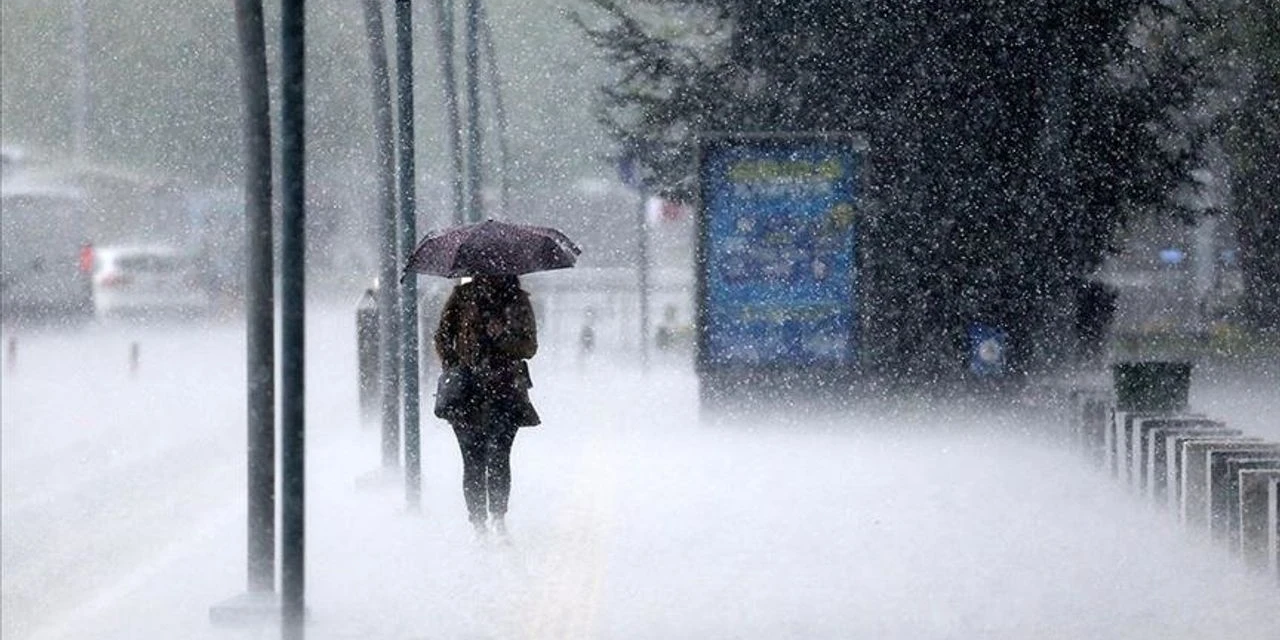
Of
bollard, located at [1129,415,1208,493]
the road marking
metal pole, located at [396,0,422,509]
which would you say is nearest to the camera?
the road marking

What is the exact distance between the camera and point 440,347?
1431 centimetres

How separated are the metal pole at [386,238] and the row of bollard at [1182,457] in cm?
506

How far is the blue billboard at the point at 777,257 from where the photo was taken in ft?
73.7

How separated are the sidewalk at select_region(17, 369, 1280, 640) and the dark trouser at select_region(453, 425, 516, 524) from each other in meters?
0.25

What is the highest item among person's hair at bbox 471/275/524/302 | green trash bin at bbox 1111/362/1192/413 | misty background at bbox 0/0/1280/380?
misty background at bbox 0/0/1280/380

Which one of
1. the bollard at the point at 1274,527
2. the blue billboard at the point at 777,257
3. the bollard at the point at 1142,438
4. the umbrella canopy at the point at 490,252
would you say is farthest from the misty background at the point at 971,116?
the bollard at the point at 1274,527

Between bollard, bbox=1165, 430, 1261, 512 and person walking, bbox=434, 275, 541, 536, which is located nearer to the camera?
person walking, bbox=434, 275, 541, 536

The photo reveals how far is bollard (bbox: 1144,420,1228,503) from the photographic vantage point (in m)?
16.2

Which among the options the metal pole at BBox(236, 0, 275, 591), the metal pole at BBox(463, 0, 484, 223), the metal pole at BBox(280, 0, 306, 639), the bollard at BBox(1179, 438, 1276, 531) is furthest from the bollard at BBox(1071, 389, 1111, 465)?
the metal pole at BBox(280, 0, 306, 639)

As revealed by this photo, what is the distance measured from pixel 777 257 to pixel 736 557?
9014mm

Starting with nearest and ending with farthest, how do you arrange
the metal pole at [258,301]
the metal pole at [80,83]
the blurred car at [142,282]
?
the metal pole at [258,301]
the blurred car at [142,282]
the metal pole at [80,83]

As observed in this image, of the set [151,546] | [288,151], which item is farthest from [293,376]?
[151,546]

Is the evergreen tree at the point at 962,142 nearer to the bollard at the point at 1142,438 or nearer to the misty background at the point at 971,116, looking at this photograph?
the misty background at the point at 971,116

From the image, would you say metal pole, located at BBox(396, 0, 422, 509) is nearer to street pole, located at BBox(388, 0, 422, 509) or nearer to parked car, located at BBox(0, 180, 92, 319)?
street pole, located at BBox(388, 0, 422, 509)
